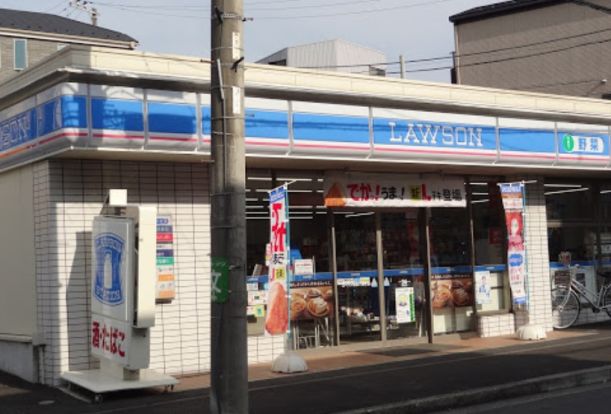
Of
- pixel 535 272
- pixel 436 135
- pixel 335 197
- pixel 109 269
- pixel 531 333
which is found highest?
pixel 436 135

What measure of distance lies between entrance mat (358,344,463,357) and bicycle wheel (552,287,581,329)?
329cm

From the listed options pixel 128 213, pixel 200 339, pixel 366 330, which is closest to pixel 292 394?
pixel 200 339

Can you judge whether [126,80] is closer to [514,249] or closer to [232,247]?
[232,247]

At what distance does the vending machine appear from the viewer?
942 centimetres

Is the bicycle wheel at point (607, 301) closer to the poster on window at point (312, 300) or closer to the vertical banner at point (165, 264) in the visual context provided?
the poster on window at point (312, 300)

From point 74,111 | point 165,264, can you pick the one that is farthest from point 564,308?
point 74,111

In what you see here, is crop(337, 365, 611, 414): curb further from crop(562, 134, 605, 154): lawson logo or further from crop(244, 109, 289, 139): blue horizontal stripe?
crop(562, 134, 605, 154): lawson logo

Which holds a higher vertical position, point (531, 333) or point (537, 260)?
point (537, 260)

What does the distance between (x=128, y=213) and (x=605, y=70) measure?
77.5ft

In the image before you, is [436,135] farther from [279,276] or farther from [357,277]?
[279,276]

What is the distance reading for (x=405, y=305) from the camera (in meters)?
14.2

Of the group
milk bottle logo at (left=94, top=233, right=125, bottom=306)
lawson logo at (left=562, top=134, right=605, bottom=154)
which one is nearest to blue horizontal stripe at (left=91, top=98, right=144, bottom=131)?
milk bottle logo at (left=94, top=233, right=125, bottom=306)

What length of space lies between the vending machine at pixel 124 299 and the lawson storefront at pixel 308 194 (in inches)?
27.5

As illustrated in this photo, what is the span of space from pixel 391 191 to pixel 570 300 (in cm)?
533
